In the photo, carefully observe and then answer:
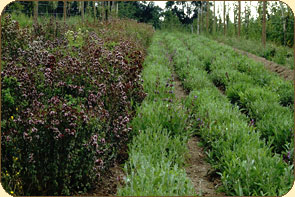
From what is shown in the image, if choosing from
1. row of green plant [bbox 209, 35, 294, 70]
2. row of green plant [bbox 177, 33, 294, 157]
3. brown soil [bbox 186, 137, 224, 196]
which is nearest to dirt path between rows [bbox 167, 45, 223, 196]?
brown soil [bbox 186, 137, 224, 196]

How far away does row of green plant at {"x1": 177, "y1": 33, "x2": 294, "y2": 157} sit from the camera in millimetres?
4875

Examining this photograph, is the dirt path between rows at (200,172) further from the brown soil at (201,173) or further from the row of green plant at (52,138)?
the row of green plant at (52,138)

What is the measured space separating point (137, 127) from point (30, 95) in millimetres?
1631

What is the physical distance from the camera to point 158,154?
415 centimetres

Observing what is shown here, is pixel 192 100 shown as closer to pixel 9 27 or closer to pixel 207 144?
pixel 207 144

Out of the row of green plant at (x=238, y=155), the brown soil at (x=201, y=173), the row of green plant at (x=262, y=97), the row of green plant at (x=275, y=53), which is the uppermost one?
the row of green plant at (x=275, y=53)

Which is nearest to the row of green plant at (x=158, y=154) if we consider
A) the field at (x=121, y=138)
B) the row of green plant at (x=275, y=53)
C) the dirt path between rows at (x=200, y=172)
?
the field at (x=121, y=138)

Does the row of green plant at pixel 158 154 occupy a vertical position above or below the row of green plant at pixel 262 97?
below

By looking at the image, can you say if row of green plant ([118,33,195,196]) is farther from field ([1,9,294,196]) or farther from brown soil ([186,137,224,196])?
brown soil ([186,137,224,196])

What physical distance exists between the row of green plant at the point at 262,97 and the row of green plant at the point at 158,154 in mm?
1271

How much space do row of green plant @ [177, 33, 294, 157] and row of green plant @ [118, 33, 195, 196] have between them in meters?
1.27

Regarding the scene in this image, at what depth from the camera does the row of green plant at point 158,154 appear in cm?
304

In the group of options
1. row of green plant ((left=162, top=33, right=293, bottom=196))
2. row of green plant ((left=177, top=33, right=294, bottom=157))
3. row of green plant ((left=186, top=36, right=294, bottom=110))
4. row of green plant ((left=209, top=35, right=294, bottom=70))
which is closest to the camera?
row of green plant ((left=162, top=33, right=293, bottom=196))

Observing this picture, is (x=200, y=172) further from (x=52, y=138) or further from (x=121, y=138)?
(x=52, y=138)
